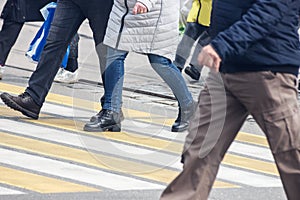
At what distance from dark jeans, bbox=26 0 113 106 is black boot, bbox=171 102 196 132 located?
909 mm

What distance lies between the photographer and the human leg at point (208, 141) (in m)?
5.22

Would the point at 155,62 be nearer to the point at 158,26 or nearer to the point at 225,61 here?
the point at 158,26

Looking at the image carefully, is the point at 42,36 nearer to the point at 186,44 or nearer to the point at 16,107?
the point at 16,107

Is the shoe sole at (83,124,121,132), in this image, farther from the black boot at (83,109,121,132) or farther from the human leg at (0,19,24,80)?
the human leg at (0,19,24,80)

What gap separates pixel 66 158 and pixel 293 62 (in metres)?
2.74

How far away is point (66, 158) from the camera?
24.6 feet

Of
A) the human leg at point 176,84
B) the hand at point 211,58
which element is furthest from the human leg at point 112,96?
the hand at point 211,58

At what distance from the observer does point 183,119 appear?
8727mm

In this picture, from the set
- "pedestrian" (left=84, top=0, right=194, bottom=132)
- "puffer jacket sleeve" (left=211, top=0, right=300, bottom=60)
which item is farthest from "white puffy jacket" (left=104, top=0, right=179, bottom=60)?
"puffer jacket sleeve" (left=211, top=0, right=300, bottom=60)

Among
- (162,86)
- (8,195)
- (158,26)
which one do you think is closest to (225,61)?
(8,195)

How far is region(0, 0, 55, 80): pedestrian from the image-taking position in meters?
10.4

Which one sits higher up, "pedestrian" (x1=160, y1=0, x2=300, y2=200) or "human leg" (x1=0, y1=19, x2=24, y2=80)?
"pedestrian" (x1=160, y1=0, x2=300, y2=200)

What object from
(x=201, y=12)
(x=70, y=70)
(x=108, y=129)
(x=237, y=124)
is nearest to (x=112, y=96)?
(x=108, y=129)

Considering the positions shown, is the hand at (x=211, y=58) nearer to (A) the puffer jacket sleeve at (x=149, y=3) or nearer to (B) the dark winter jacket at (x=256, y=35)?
(B) the dark winter jacket at (x=256, y=35)
